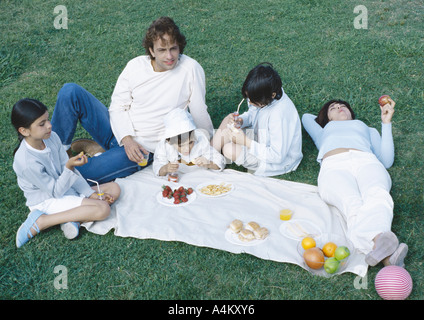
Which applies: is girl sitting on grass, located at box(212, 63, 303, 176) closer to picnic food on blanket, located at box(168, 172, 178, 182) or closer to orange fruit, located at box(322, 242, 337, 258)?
picnic food on blanket, located at box(168, 172, 178, 182)

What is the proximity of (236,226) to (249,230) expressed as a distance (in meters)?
0.11

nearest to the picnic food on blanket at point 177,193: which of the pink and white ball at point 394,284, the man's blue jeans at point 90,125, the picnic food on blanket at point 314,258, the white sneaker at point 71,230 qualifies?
the man's blue jeans at point 90,125

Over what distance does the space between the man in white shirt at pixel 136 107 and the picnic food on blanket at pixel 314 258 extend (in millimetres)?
1988

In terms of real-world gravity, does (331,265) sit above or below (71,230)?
below

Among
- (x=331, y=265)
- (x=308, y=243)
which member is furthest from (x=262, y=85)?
(x=331, y=265)

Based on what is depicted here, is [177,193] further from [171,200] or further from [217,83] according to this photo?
[217,83]

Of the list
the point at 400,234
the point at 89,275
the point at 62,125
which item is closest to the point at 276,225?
the point at 400,234

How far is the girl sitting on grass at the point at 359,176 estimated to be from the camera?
3.15 metres

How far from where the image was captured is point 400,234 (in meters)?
3.57

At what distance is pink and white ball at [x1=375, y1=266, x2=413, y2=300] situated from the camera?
2.91 meters

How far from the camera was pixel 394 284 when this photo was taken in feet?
9.57

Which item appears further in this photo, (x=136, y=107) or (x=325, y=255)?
(x=136, y=107)

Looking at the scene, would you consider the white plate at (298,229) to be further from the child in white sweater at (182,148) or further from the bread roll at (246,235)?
the child in white sweater at (182,148)

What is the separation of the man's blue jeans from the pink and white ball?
2.72 m
